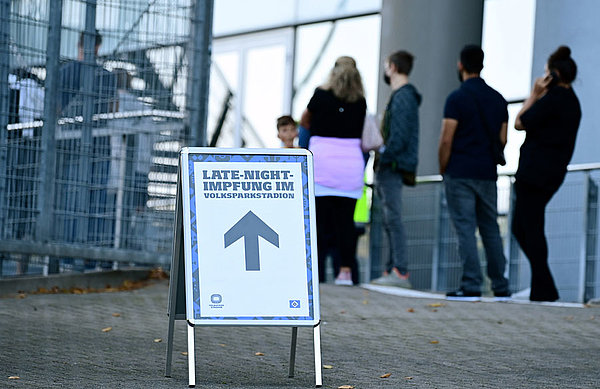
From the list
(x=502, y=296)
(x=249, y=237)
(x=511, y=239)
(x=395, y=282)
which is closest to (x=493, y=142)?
(x=502, y=296)

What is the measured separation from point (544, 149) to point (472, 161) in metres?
0.60

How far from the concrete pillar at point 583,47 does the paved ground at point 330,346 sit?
190 inches

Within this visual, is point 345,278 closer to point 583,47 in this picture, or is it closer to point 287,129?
point 287,129

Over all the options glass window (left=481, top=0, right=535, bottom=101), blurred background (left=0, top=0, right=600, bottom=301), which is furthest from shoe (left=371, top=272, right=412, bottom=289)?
glass window (left=481, top=0, right=535, bottom=101)

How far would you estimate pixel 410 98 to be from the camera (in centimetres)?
1068

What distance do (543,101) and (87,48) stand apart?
3.84m

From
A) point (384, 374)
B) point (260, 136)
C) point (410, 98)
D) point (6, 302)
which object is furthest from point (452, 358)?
point (260, 136)

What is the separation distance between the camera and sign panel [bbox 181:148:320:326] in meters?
5.43

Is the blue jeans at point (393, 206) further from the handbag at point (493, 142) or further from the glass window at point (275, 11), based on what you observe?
the glass window at point (275, 11)

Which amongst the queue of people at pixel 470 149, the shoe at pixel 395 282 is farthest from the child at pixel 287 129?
the shoe at pixel 395 282

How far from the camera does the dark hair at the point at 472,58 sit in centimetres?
995

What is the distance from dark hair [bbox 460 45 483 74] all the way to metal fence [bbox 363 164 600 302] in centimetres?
218

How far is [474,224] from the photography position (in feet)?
32.9

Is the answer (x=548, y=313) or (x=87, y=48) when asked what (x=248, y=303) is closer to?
(x=548, y=313)
